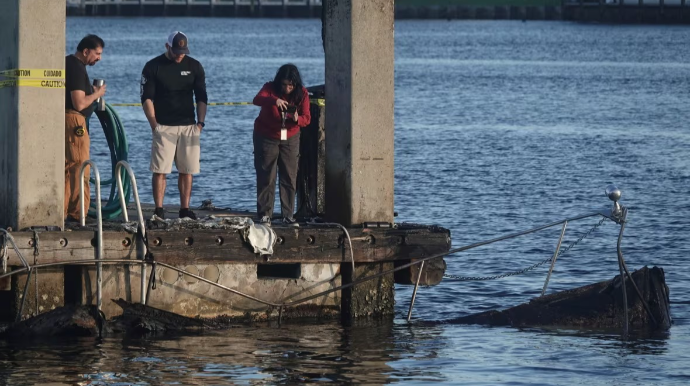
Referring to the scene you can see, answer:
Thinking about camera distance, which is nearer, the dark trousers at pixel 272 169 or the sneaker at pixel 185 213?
the sneaker at pixel 185 213

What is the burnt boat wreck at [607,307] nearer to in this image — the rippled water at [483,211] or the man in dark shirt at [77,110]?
the rippled water at [483,211]

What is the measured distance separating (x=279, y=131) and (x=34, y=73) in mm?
2500

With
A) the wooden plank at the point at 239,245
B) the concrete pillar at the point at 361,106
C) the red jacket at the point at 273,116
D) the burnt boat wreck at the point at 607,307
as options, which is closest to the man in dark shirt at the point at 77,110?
the wooden plank at the point at 239,245

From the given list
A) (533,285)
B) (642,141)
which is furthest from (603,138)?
(533,285)

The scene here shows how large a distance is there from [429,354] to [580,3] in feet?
419

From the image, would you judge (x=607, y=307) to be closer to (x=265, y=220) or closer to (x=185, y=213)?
(x=265, y=220)

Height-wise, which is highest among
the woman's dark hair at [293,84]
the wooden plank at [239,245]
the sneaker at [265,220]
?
the woman's dark hair at [293,84]

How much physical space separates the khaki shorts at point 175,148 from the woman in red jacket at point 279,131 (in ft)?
2.05

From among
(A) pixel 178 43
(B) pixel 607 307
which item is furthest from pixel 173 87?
(B) pixel 607 307

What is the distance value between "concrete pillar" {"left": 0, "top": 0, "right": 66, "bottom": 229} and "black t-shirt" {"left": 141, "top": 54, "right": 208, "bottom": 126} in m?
1.16

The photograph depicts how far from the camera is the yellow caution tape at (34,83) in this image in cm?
1115

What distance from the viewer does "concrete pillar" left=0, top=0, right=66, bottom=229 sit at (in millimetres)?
11133

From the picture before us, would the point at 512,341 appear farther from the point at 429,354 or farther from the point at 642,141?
the point at 642,141

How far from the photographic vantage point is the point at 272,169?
12758mm
